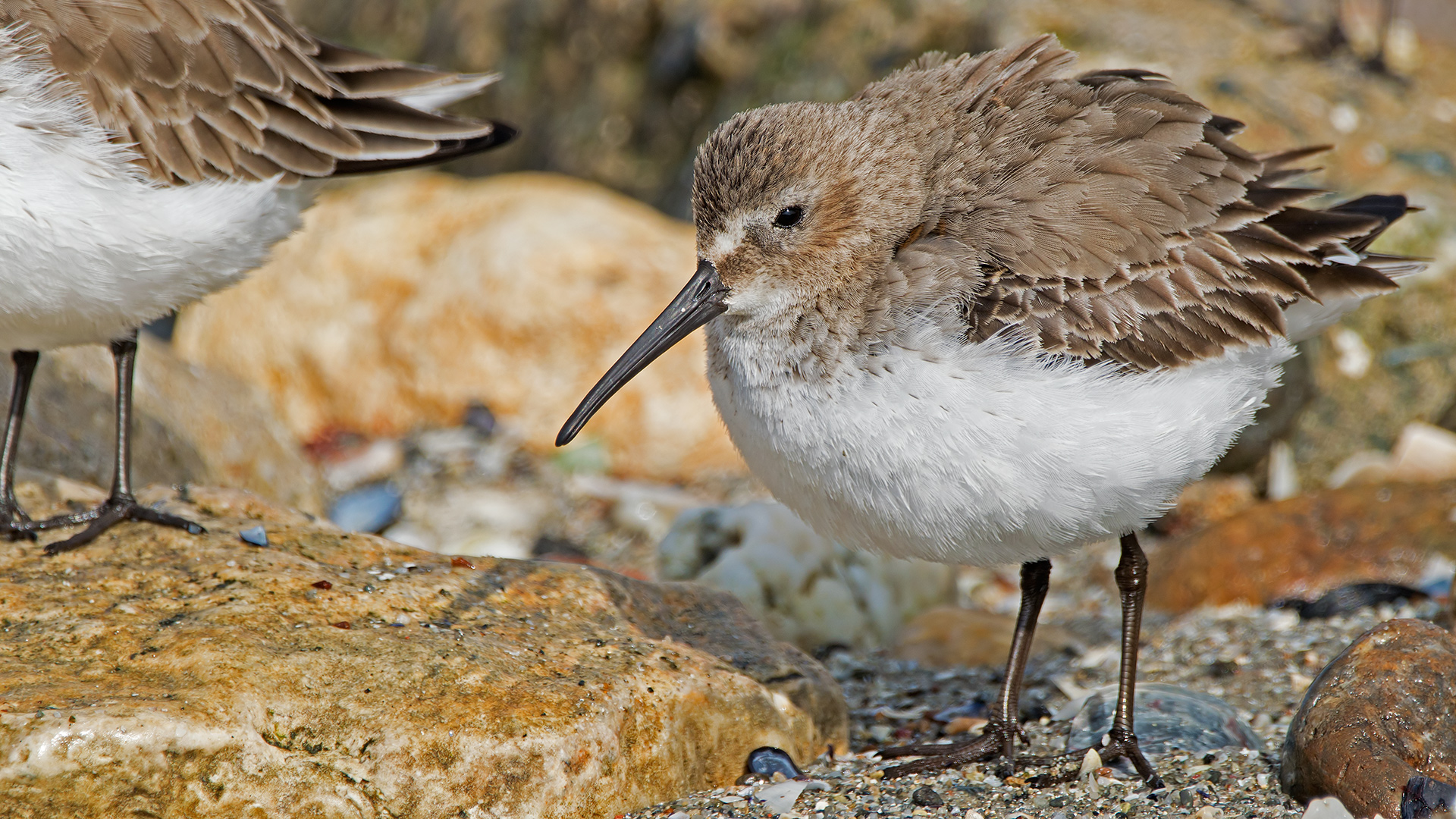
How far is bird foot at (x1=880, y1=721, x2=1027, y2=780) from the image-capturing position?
4574 mm

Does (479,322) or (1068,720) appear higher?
(479,322)

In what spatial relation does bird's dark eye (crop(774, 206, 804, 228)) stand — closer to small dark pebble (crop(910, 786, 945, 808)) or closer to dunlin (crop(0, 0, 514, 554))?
small dark pebble (crop(910, 786, 945, 808))

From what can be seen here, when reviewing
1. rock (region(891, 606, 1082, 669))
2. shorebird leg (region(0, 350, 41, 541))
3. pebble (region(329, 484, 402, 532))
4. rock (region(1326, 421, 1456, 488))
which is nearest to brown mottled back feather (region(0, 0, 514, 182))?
shorebird leg (region(0, 350, 41, 541))

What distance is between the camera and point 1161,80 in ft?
17.0

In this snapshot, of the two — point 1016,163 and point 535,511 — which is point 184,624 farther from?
point 535,511

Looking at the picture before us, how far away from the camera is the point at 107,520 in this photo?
16.1 ft

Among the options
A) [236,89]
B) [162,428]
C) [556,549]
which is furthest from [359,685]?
[556,549]

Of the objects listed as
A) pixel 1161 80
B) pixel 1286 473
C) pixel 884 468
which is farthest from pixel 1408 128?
pixel 884 468

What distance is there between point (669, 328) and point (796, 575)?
6.23 ft

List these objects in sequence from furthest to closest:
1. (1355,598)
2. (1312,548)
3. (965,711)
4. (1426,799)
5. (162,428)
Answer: (162,428) → (1312,548) → (1355,598) → (965,711) → (1426,799)

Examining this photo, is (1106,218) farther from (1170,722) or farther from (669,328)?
(1170,722)

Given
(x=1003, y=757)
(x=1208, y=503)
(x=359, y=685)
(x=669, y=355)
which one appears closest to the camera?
(x=359, y=685)

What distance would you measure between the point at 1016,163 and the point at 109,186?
3.24m

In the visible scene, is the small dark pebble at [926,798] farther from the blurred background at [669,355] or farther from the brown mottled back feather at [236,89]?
the brown mottled back feather at [236,89]
